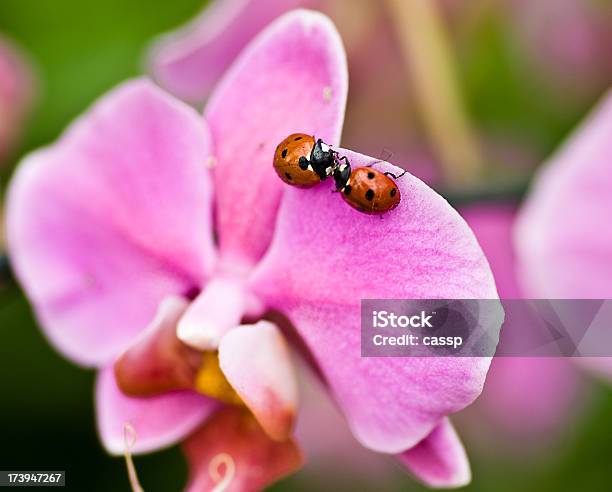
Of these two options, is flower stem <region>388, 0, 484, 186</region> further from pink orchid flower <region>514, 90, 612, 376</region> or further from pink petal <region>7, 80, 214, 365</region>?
pink petal <region>7, 80, 214, 365</region>

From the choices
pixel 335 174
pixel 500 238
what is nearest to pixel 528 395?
pixel 500 238

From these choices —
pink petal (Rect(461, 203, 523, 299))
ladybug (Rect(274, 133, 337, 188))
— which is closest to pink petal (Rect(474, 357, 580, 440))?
pink petal (Rect(461, 203, 523, 299))

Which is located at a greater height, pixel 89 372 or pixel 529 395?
pixel 529 395

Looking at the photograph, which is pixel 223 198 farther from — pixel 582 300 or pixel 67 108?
pixel 67 108

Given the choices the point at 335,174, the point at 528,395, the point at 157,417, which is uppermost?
the point at 335,174

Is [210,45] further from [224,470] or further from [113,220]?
[224,470]

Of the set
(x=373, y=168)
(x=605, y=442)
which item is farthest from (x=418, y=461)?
(x=605, y=442)

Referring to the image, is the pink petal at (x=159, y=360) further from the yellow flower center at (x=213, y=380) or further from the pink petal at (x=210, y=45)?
the pink petal at (x=210, y=45)
